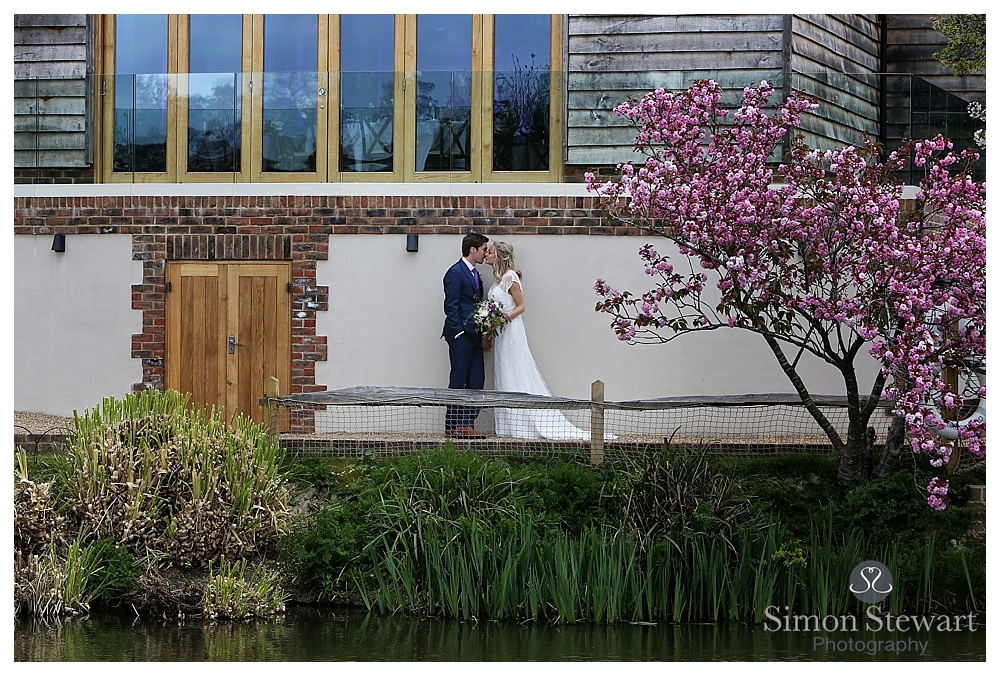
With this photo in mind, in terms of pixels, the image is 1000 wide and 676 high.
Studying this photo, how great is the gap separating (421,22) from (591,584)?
566 centimetres

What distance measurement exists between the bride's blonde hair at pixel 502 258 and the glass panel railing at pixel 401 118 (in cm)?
69

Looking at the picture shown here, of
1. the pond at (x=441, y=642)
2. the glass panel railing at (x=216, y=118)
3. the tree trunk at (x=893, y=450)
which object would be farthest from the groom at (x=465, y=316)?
the tree trunk at (x=893, y=450)

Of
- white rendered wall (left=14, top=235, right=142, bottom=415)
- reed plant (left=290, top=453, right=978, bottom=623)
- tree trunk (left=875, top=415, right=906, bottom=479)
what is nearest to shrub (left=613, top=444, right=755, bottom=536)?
reed plant (left=290, top=453, right=978, bottom=623)

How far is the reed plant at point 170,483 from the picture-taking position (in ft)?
20.1

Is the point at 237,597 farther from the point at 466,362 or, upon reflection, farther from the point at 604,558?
the point at 466,362

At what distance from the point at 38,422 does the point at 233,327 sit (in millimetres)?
1763

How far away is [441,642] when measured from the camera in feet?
17.7

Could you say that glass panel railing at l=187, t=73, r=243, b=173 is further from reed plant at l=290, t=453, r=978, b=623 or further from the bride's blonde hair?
reed plant at l=290, t=453, r=978, b=623

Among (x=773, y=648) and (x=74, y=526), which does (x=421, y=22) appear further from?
(x=773, y=648)

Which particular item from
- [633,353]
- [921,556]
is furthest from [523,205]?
[921,556]

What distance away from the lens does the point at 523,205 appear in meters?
8.65

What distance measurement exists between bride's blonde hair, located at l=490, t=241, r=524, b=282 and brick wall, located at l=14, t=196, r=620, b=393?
13 cm
